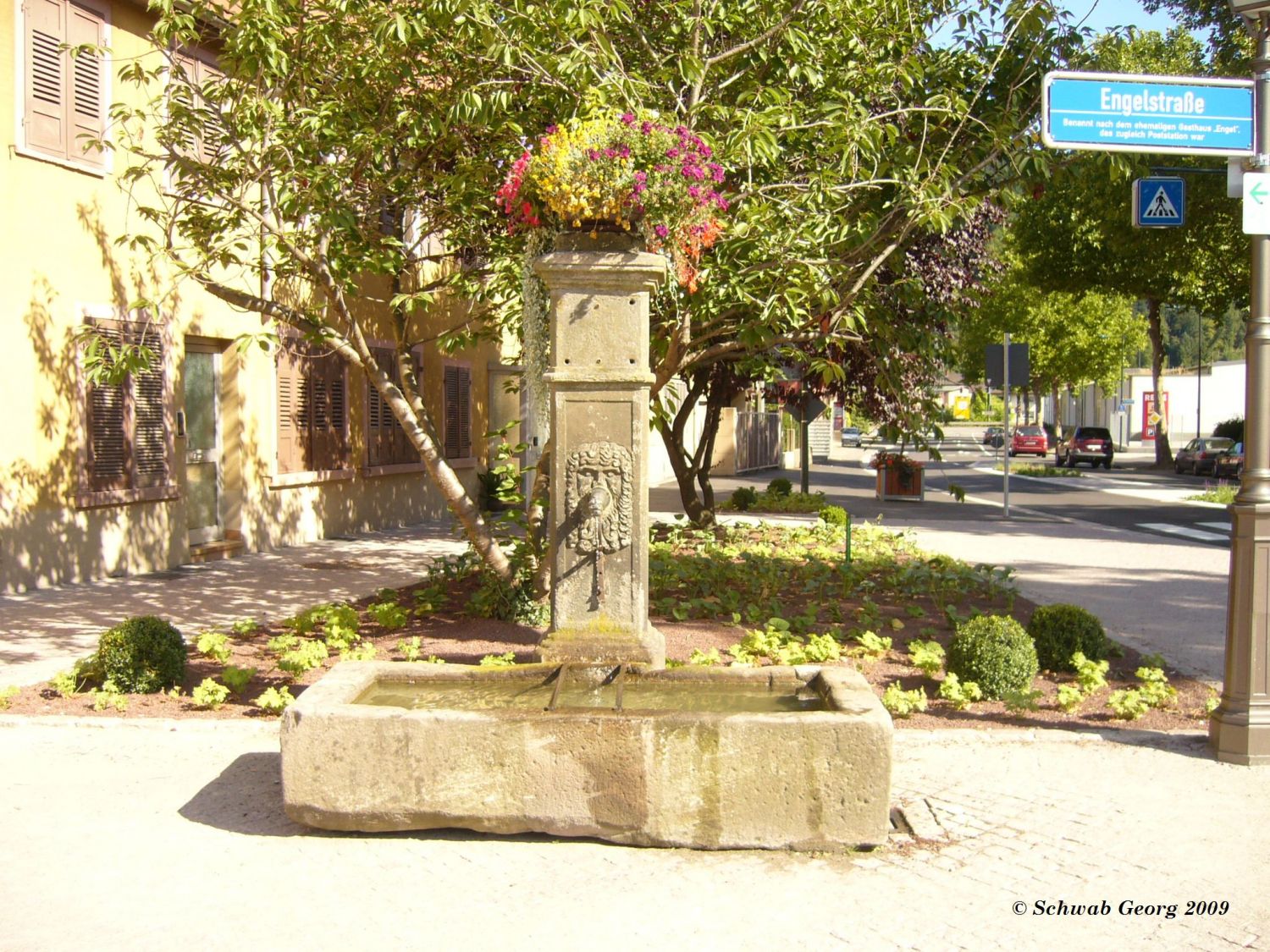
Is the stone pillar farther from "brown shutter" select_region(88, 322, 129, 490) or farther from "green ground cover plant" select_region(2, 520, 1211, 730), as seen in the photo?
"brown shutter" select_region(88, 322, 129, 490)

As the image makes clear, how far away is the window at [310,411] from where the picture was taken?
1562 centimetres

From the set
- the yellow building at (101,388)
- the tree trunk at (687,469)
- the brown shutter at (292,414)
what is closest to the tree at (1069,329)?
the tree trunk at (687,469)

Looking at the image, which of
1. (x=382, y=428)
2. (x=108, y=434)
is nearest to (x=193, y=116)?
(x=108, y=434)

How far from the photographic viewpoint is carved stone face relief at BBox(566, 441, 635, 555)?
6461 millimetres

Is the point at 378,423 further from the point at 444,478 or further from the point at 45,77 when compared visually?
the point at 444,478

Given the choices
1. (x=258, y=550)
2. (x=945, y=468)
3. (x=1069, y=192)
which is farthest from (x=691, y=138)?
(x=945, y=468)

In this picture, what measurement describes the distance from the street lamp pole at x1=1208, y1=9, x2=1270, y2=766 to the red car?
5374 cm

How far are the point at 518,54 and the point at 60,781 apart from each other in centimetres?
551

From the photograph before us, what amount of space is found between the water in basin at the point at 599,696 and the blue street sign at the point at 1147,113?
3184 mm

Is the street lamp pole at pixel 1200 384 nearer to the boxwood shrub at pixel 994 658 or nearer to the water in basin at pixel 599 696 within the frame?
the boxwood shrub at pixel 994 658

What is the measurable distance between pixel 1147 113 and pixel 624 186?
2766 millimetres

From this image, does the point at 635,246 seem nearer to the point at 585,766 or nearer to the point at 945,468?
the point at 585,766

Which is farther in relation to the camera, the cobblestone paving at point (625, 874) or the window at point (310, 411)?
the window at point (310, 411)

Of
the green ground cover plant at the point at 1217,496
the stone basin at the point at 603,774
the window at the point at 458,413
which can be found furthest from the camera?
the green ground cover plant at the point at 1217,496
